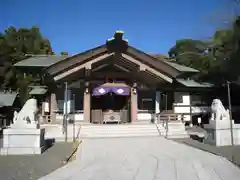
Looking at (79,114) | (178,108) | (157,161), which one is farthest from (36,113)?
(178,108)

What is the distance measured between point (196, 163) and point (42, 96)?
53.6 feet

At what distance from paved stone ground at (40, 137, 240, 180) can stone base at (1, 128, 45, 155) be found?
5.00 ft

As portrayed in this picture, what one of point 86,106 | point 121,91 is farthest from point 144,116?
point 86,106

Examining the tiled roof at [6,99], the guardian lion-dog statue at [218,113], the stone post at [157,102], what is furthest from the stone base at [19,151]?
the tiled roof at [6,99]

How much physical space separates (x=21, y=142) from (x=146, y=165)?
457 cm

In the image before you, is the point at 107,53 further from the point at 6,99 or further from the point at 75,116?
the point at 6,99

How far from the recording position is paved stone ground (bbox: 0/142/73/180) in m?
6.11

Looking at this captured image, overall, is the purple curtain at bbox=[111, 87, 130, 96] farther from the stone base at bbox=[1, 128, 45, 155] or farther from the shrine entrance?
the stone base at bbox=[1, 128, 45, 155]

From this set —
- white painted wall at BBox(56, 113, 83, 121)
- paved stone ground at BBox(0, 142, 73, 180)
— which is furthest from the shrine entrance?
paved stone ground at BBox(0, 142, 73, 180)

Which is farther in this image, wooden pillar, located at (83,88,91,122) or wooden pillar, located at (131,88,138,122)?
wooden pillar, located at (131,88,138,122)

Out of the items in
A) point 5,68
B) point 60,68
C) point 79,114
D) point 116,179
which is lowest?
point 116,179

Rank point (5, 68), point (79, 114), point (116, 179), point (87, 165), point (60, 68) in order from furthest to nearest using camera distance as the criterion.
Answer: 1. point (5, 68)
2. point (79, 114)
3. point (60, 68)
4. point (87, 165)
5. point (116, 179)

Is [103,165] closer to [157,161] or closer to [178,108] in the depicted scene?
[157,161]

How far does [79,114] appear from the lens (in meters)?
17.9
